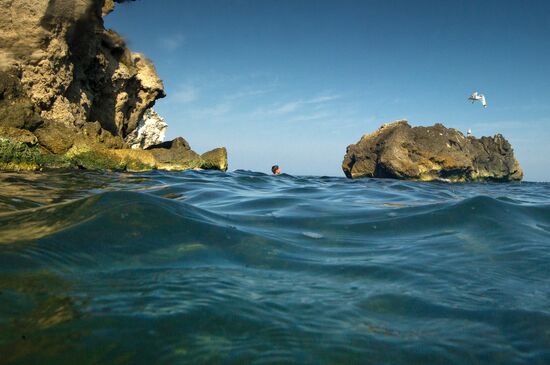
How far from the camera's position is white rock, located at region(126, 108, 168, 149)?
25.3 m

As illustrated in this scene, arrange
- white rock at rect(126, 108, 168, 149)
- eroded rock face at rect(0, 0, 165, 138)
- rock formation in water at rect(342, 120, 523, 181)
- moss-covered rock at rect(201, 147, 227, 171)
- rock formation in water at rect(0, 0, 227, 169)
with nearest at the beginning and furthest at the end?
rock formation in water at rect(0, 0, 227, 169) → eroded rock face at rect(0, 0, 165, 138) → moss-covered rock at rect(201, 147, 227, 171) → white rock at rect(126, 108, 168, 149) → rock formation in water at rect(342, 120, 523, 181)

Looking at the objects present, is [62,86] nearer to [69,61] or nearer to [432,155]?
[69,61]

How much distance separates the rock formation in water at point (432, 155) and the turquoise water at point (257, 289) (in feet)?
103

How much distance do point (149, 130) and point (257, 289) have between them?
25.6 m

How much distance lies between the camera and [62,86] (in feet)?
50.5

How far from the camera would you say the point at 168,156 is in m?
17.8

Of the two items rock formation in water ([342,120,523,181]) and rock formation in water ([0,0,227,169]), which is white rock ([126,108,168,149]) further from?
rock formation in water ([342,120,523,181])

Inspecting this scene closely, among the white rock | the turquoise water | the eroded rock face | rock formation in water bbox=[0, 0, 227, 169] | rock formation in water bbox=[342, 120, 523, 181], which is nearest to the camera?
the turquoise water

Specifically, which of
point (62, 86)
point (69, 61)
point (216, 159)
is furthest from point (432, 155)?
point (62, 86)

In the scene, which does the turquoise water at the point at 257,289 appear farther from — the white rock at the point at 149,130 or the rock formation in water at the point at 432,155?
the rock formation in water at the point at 432,155

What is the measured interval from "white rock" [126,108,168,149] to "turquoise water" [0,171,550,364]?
71.1ft

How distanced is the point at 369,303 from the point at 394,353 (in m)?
0.56

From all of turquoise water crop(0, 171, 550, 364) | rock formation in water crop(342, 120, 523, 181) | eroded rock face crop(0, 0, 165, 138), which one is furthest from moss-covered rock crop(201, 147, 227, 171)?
rock formation in water crop(342, 120, 523, 181)

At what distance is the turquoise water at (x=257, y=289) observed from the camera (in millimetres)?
1770
